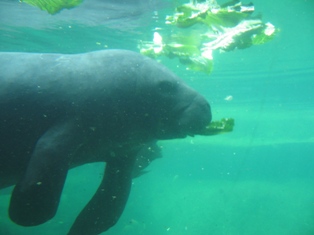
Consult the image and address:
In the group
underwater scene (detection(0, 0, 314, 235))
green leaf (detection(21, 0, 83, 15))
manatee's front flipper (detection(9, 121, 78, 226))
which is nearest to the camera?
manatee's front flipper (detection(9, 121, 78, 226))

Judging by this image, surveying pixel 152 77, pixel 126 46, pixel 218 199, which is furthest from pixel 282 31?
pixel 218 199

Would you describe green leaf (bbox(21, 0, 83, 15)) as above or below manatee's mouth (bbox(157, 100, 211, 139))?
above

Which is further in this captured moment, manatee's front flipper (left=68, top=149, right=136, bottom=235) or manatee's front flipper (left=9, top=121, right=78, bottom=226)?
manatee's front flipper (left=68, top=149, right=136, bottom=235)

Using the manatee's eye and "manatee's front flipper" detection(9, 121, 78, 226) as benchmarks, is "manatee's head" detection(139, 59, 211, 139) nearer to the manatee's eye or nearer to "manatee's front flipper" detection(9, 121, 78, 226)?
the manatee's eye

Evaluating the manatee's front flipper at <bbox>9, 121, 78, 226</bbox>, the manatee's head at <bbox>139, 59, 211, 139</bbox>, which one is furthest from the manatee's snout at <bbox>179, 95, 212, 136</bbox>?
the manatee's front flipper at <bbox>9, 121, 78, 226</bbox>

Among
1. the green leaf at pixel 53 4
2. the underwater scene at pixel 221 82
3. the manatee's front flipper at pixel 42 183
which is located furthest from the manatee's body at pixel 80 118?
the green leaf at pixel 53 4

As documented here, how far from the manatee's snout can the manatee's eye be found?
286 mm

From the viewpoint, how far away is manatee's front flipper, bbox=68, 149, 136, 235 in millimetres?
3920

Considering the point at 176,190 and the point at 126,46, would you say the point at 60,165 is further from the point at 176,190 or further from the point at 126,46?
the point at 176,190

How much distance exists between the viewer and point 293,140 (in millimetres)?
40562

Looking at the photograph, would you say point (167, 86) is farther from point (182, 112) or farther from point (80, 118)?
point (80, 118)

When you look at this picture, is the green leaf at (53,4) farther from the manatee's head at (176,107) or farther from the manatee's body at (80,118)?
the manatee's head at (176,107)

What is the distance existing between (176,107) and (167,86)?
0.26 metres

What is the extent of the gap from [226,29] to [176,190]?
49.1 meters
